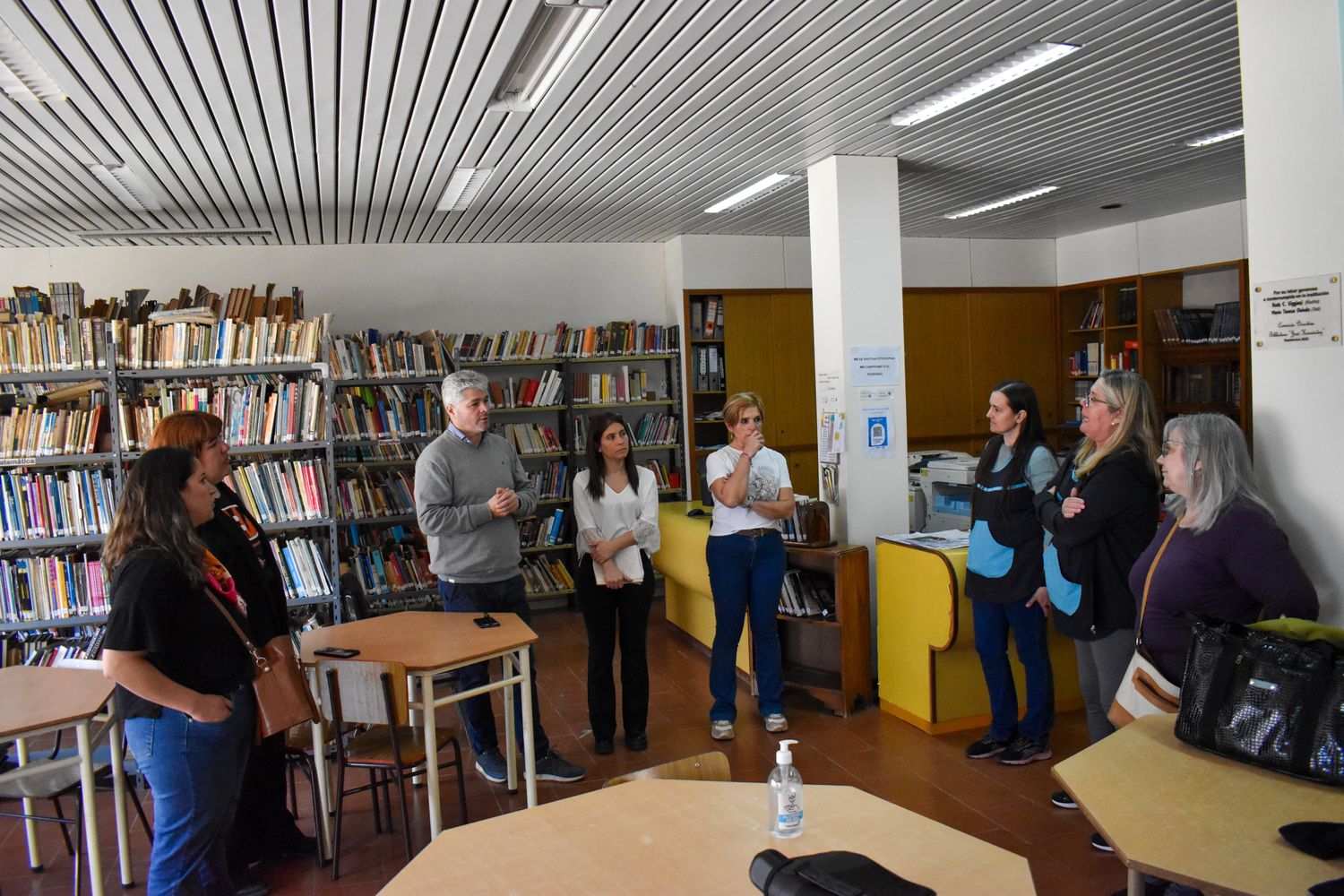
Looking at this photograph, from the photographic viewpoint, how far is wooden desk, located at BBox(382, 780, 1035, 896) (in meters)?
1.87

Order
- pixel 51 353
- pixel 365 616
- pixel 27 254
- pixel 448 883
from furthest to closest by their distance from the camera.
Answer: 1. pixel 27 254
2. pixel 51 353
3. pixel 365 616
4. pixel 448 883

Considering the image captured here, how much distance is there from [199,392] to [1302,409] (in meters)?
5.33

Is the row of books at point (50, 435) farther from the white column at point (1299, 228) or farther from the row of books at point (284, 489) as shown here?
the white column at point (1299, 228)

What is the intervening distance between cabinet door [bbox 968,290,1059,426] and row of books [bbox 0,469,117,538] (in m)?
7.36

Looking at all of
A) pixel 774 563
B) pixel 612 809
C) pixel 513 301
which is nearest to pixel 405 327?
pixel 513 301

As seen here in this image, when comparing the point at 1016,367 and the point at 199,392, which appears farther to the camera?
the point at 1016,367

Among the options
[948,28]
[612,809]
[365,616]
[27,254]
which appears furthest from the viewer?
[27,254]

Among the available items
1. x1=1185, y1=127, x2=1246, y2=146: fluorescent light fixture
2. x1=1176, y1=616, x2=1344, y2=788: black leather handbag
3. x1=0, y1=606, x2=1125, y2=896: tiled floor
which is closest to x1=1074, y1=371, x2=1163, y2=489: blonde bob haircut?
x1=1176, y1=616, x2=1344, y2=788: black leather handbag

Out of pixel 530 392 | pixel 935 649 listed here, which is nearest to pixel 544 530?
pixel 530 392

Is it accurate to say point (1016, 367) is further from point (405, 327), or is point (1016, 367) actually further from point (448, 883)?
point (448, 883)

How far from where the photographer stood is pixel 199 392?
5516 mm

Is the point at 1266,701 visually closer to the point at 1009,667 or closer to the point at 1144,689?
the point at 1144,689

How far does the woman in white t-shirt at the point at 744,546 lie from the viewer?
4.66m

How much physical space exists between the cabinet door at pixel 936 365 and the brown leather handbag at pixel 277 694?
7.01 metres
